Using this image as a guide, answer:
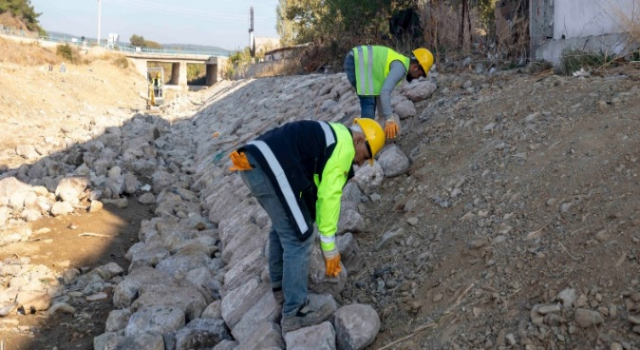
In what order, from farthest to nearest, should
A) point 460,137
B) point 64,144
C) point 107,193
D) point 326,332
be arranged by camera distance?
point 64,144, point 107,193, point 460,137, point 326,332

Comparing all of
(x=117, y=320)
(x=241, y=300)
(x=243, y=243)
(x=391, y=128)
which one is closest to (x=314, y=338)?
(x=241, y=300)

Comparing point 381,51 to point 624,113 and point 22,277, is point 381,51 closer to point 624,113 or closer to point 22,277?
point 624,113

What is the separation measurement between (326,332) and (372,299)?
0.56 m

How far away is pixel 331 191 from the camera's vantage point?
343 cm

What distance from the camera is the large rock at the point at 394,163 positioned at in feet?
17.5

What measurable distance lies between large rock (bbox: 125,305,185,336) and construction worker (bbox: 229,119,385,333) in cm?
127

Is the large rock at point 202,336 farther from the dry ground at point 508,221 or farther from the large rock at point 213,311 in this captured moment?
the dry ground at point 508,221

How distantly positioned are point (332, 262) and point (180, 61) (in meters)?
50.0

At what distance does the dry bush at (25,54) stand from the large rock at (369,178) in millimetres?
33675

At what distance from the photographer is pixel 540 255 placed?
3418 millimetres

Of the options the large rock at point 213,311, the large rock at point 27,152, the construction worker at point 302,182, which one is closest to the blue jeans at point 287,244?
the construction worker at point 302,182

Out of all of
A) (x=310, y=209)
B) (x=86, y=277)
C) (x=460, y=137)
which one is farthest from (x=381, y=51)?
(x=86, y=277)

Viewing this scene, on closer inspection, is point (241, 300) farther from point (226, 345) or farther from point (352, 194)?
point (352, 194)

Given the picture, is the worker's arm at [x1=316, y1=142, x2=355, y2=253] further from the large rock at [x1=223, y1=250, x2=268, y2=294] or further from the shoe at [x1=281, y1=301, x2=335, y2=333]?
the large rock at [x1=223, y1=250, x2=268, y2=294]
